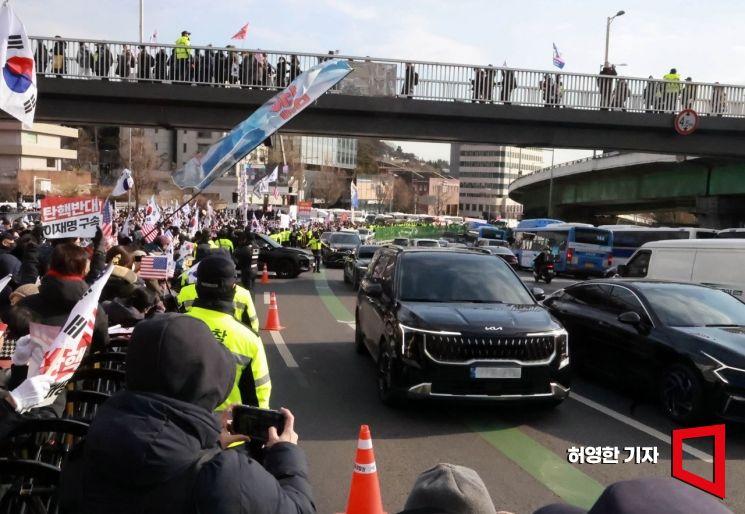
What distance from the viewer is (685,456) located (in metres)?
6.28

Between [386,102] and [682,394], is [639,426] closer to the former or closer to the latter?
[682,394]

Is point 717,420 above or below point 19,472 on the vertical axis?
below

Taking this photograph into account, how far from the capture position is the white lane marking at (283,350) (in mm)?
10203

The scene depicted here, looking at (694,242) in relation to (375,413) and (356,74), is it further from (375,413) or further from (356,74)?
(356,74)

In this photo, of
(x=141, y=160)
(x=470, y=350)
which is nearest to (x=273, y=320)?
(x=470, y=350)

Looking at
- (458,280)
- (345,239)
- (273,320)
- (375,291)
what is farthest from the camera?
(345,239)

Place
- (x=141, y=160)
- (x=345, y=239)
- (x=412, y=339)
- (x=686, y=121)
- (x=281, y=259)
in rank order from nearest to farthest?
1. (x=412, y=339)
2. (x=686, y=121)
3. (x=281, y=259)
4. (x=345, y=239)
5. (x=141, y=160)

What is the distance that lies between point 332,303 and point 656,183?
29.0 meters

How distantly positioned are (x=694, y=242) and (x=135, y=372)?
1355 centimetres

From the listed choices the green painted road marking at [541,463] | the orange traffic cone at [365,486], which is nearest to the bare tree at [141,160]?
the green painted road marking at [541,463]

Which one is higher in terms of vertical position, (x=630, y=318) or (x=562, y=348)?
(x=630, y=318)

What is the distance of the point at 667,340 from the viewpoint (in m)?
7.55

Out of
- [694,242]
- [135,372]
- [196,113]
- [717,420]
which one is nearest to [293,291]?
[196,113]

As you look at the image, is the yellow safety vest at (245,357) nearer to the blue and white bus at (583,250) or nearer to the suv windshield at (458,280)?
the suv windshield at (458,280)
